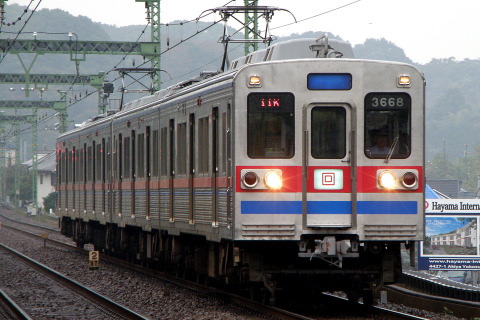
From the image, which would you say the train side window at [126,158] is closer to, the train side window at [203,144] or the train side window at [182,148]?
the train side window at [182,148]

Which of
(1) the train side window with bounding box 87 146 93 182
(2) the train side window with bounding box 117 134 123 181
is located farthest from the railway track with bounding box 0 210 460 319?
(1) the train side window with bounding box 87 146 93 182

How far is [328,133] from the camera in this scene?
12.5 meters

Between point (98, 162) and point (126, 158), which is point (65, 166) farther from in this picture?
point (126, 158)

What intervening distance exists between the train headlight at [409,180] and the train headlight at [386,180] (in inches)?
5.4

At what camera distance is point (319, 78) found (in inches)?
493

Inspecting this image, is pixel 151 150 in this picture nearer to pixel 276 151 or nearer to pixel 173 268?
pixel 173 268

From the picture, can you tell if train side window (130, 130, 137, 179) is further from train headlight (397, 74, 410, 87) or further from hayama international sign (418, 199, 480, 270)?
train headlight (397, 74, 410, 87)

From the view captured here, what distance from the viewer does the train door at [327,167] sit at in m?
12.3

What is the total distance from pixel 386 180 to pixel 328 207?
787mm

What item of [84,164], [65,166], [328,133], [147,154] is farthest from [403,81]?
[65,166]

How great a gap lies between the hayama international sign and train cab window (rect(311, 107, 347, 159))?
4.32 meters

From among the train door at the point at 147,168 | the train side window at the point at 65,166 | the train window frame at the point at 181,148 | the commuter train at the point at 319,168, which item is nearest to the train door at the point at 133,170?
the train door at the point at 147,168

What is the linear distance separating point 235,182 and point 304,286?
2.06 metres

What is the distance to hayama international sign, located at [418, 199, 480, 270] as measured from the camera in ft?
53.1
